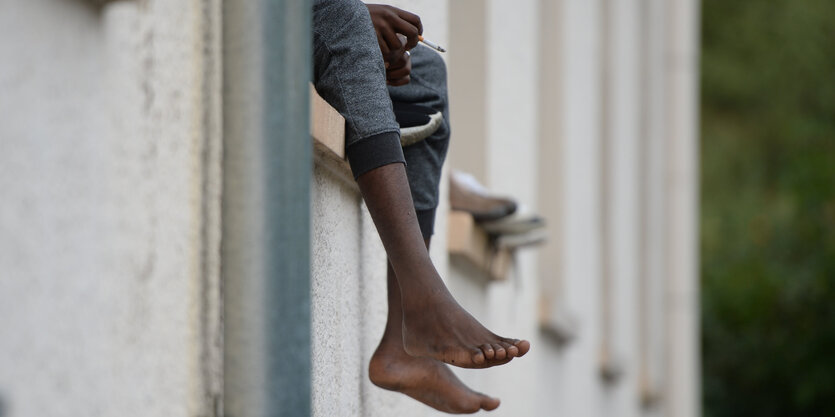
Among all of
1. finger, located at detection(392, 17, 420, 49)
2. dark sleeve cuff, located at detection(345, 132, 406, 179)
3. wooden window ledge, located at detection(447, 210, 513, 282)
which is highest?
finger, located at detection(392, 17, 420, 49)

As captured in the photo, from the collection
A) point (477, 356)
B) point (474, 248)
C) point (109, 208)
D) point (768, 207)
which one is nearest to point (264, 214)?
point (109, 208)

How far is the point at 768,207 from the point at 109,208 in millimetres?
17014

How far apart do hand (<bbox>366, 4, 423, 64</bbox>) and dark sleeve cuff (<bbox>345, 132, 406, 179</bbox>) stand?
251mm

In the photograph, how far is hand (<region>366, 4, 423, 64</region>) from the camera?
2807 mm

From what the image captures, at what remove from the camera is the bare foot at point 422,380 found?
2.97m

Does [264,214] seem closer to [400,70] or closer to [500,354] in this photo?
[500,354]

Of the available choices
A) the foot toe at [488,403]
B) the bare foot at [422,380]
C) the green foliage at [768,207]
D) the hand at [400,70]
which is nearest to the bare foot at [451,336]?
the bare foot at [422,380]

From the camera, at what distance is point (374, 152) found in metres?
2.61

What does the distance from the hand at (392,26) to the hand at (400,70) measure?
2 centimetres

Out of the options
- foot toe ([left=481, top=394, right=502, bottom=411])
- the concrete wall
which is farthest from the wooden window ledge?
the concrete wall

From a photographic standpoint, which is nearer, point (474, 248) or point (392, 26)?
point (392, 26)

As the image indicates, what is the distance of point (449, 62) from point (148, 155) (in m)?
3.56

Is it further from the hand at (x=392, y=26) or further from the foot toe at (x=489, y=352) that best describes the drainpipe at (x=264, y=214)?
the hand at (x=392, y=26)

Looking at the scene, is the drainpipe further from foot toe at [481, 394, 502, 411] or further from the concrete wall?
foot toe at [481, 394, 502, 411]
